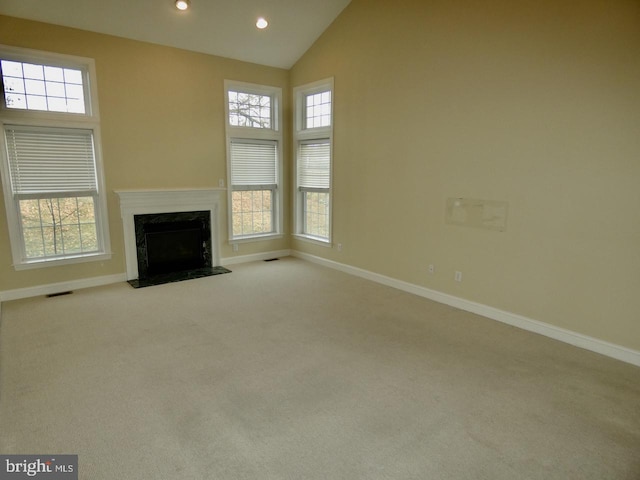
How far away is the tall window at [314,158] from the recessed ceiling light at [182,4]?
1958 mm

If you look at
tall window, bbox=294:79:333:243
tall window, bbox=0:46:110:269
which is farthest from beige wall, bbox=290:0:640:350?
tall window, bbox=0:46:110:269

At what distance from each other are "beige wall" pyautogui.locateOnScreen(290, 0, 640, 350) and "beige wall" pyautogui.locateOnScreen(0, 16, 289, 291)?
1846 mm

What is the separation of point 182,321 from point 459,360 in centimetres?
257

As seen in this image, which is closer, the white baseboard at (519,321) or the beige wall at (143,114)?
the white baseboard at (519,321)

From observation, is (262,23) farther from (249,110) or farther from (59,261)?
(59,261)

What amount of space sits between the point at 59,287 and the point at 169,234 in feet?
4.64

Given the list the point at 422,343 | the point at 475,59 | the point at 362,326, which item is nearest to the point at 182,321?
the point at 362,326

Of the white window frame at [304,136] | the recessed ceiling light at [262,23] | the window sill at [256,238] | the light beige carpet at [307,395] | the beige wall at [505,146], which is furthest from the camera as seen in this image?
the window sill at [256,238]

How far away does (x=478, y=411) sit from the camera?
7.82 feet

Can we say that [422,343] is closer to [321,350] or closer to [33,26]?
[321,350]

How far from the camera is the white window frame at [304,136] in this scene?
5484 millimetres

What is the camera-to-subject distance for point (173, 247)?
210 inches

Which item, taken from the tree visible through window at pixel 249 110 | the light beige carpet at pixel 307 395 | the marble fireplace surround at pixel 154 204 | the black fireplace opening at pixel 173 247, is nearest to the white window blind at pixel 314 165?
the tree visible through window at pixel 249 110

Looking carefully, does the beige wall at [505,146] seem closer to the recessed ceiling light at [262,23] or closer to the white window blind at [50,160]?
the recessed ceiling light at [262,23]
